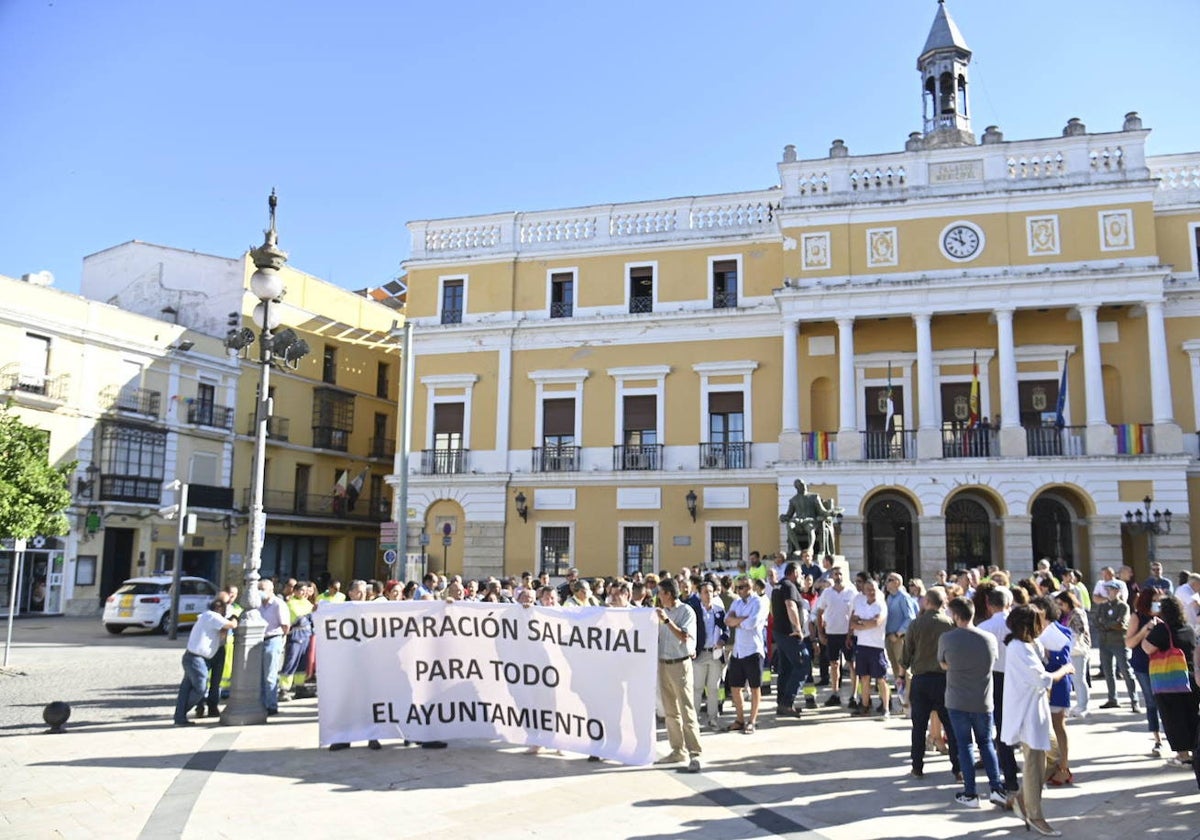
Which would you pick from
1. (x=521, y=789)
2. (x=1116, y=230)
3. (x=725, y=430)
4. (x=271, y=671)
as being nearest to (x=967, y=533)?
(x=725, y=430)

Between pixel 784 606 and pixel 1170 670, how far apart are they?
4176 millimetres

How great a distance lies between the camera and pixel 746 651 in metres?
10.5

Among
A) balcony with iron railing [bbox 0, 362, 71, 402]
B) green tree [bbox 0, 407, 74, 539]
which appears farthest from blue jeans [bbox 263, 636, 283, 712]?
balcony with iron railing [bbox 0, 362, 71, 402]

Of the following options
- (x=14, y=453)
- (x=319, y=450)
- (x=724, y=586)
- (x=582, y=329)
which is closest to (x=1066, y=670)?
(x=724, y=586)

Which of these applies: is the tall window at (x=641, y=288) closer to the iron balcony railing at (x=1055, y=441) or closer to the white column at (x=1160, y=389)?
the iron balcony railing at (x=1055, y=441)

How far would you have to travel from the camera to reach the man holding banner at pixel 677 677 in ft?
28.6

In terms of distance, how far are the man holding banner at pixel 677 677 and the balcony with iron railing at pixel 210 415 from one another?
94.1 ft

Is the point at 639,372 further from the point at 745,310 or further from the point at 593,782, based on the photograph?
the point at 593,782

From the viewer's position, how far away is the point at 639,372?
29250 mm

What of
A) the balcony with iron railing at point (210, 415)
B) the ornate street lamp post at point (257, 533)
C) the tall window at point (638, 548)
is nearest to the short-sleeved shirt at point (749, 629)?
the ornate street lamp post at point (257, 533)

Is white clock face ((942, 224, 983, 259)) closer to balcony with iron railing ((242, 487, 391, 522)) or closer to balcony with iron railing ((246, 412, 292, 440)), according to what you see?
balcony with iron railing ((242, 487, 391, 522))

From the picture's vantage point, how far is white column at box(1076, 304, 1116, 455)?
24.6m

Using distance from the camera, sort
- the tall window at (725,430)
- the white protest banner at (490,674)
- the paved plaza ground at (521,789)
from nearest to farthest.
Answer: the paved plaza ground at (521,789) → the white protest banner at (490,674) → the tall window at (725,430)

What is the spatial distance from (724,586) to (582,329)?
18.0 meters
